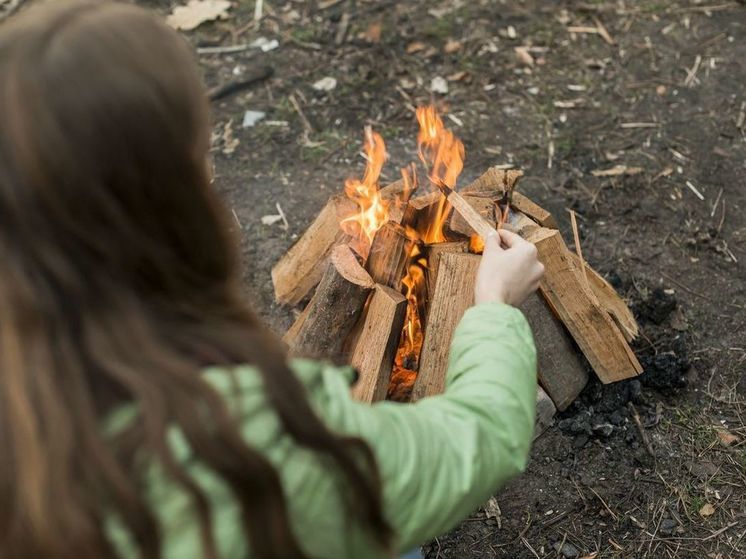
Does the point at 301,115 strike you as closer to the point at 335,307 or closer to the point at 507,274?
the point at 335,307

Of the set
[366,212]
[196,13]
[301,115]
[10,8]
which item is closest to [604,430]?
[366,212]

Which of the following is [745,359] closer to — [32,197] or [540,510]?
[540,510]

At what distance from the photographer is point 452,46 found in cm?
495

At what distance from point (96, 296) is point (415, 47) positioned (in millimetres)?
4145

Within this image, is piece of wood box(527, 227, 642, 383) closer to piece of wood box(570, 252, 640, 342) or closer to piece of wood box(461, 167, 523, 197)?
piece of wood box(570, 252, 640, 342)

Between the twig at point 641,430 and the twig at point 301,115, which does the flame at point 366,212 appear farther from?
the twig at point 301,115

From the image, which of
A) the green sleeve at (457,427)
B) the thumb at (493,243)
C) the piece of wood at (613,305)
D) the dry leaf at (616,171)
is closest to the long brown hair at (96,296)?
the green sleeve at (457,427)

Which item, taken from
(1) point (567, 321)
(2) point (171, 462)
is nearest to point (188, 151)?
(2) point (171, 462)

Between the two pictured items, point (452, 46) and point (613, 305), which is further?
point (452, 46)

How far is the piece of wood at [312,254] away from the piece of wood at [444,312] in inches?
22.2

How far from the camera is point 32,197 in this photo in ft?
3.71

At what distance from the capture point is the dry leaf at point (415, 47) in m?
4.94

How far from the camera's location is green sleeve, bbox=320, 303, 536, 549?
1.43 metres

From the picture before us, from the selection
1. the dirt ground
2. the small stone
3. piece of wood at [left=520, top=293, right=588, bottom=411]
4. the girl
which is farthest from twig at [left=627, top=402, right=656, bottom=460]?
the girl
